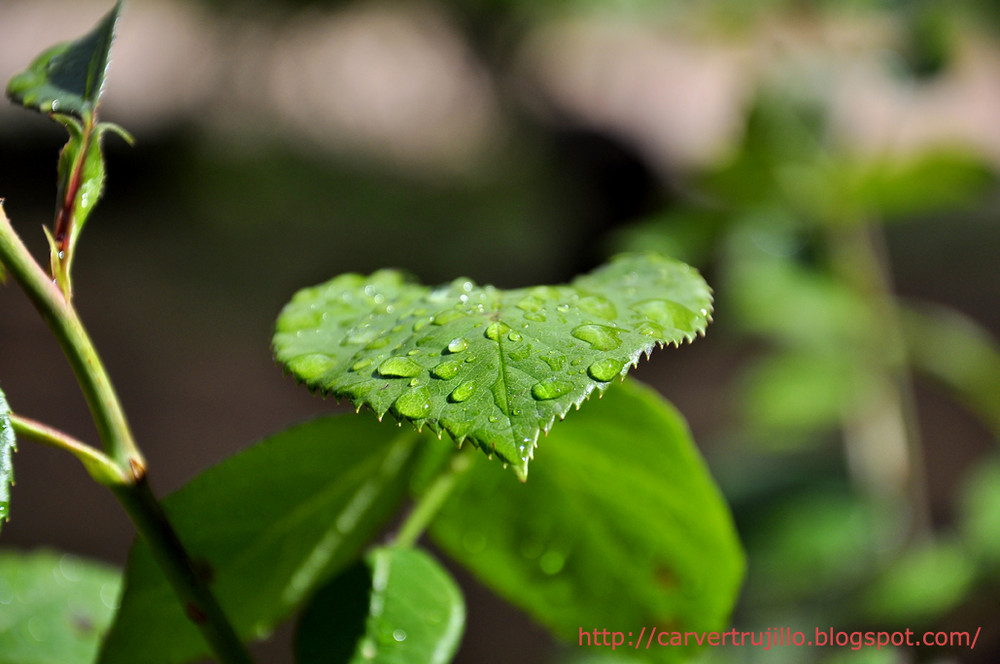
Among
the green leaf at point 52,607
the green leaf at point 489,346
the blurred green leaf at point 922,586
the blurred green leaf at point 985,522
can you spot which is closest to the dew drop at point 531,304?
the green leaf at point 489,346

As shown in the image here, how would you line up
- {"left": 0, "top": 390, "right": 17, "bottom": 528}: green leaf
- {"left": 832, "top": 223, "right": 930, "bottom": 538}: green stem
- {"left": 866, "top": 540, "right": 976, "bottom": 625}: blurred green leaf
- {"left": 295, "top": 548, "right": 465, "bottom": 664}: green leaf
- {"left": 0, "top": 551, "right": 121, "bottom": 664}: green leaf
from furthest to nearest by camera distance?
{"left": 832, "top": 223, "right": 930, "bottom": 538}: green stem, {"left": 866, "top": 540, "right": 976, "bottom": 625}: blurred green leaf, {"left": 0, "top": 551, "right": 121, "bottom": 664}: green leaf, {"left": 295, "top": 548, "right": 465, "bottom": 664}: green leaf, {"left": 0, "top": 390, "right": 17, "bottom": 528}: green leaf

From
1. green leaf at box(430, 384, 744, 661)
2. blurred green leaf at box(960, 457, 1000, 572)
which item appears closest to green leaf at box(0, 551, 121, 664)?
green leaf at box(430, 384, 744, 661)

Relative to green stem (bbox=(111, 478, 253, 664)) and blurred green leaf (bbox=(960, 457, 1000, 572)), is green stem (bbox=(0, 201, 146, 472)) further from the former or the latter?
blurred green leaf (bbox=(960, 457, 1000, 572))

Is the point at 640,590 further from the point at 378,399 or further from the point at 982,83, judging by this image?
the point at 982,83

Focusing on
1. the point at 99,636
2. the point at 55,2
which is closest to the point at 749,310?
the point at 99,636

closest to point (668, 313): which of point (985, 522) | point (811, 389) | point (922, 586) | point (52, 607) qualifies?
point (52, 607)
